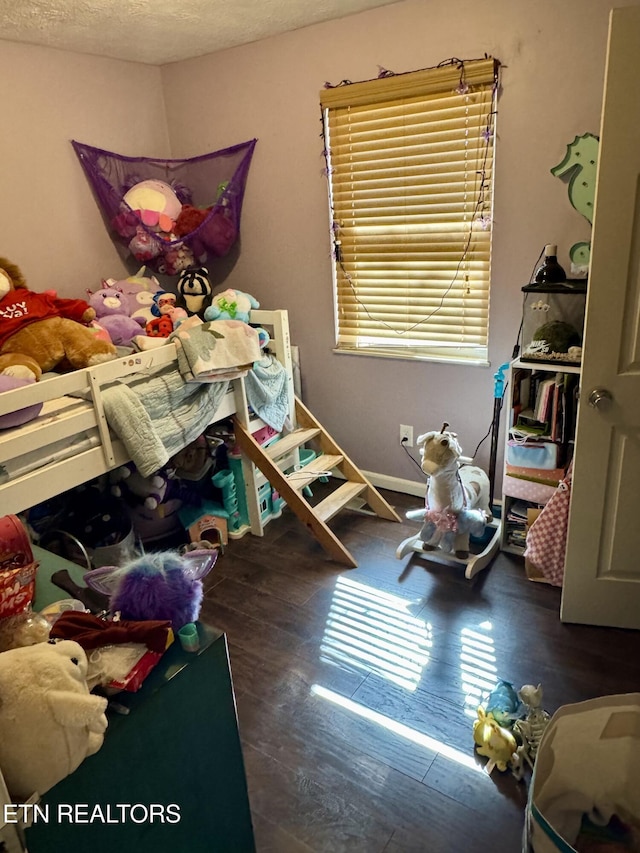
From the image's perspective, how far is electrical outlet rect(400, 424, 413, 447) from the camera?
2.99m

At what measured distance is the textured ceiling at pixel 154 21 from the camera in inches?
85.8

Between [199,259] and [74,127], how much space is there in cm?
82

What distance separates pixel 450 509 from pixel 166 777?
1.62 m

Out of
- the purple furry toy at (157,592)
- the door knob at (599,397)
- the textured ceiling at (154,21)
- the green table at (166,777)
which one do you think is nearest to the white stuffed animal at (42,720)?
the green table at (166,777)

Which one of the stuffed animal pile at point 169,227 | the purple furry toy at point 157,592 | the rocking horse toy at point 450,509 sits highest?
the stuffed animal pile at point 169,227

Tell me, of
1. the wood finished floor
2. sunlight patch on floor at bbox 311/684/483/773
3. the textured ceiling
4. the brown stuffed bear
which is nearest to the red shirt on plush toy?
the brown stuffed bear

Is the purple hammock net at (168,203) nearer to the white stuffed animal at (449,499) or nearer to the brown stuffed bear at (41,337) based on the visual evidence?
the brown stuffed bear at (41,337)

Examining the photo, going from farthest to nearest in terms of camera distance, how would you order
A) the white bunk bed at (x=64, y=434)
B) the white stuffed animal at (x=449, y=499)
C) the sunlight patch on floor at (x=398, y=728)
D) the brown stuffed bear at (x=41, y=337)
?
the white stuffed animal at (x=449, y=499) → the brown stuffed bear at (x=41, y=337) → the white bunk bed at (x=64, y=434) → the sunlight patch on floor at (x=398, y=728)

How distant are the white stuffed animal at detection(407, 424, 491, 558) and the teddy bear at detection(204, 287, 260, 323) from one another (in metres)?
1.08

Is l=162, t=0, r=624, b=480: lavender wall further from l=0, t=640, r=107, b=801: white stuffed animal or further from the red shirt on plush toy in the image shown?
l=0, t=640, r=107, b=801: white stuffed animal

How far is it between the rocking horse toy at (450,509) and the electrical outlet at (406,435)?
1.60 ft

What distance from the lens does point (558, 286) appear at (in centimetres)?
216

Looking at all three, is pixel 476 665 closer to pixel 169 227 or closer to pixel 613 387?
pixel 613 387

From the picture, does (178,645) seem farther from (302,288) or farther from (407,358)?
(302,288)
